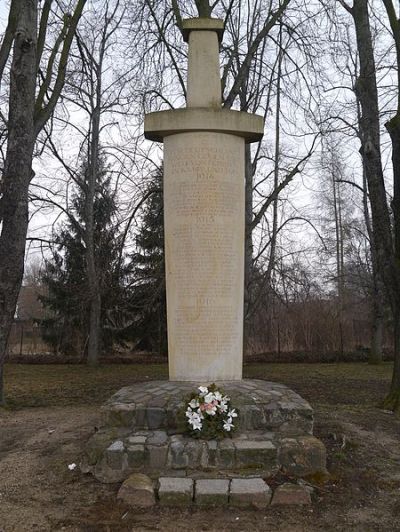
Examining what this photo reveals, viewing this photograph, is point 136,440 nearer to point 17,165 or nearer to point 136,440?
point 136,440

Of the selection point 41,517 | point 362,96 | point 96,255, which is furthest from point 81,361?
point 41,517

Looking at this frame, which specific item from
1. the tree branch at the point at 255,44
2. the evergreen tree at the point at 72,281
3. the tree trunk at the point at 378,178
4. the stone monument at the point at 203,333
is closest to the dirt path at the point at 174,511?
the stone monument at the point at 203,333

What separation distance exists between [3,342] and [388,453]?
19.5 feet

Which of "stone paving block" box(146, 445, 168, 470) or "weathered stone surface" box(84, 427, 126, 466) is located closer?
"stone paving block" box(146, 445, 168, 470)

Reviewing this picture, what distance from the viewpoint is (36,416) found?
7570 millimetres

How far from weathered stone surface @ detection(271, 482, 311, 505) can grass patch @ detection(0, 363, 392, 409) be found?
4295 millimetres

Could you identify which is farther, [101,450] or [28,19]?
[28,19]

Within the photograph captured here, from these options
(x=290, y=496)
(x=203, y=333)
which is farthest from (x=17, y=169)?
(x=290, y=496)

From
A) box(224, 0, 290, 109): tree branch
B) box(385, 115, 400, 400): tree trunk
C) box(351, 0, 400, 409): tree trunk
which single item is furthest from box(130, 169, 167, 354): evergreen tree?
box(385, 115, 400, 400): tree trunk

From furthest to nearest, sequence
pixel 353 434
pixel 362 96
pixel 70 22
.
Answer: pixel 70 22
pixel 362 96
pixel 353 434

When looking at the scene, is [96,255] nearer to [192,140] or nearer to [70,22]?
[70,22]

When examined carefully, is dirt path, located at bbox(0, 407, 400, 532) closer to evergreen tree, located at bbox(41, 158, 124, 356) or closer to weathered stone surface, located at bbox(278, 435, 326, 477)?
weathered stone surface, located at bbox(278, 435, 326, 477)

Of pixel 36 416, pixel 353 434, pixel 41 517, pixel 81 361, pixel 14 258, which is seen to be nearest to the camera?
pixel 41 517

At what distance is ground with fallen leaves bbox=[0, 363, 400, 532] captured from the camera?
3842 mm
